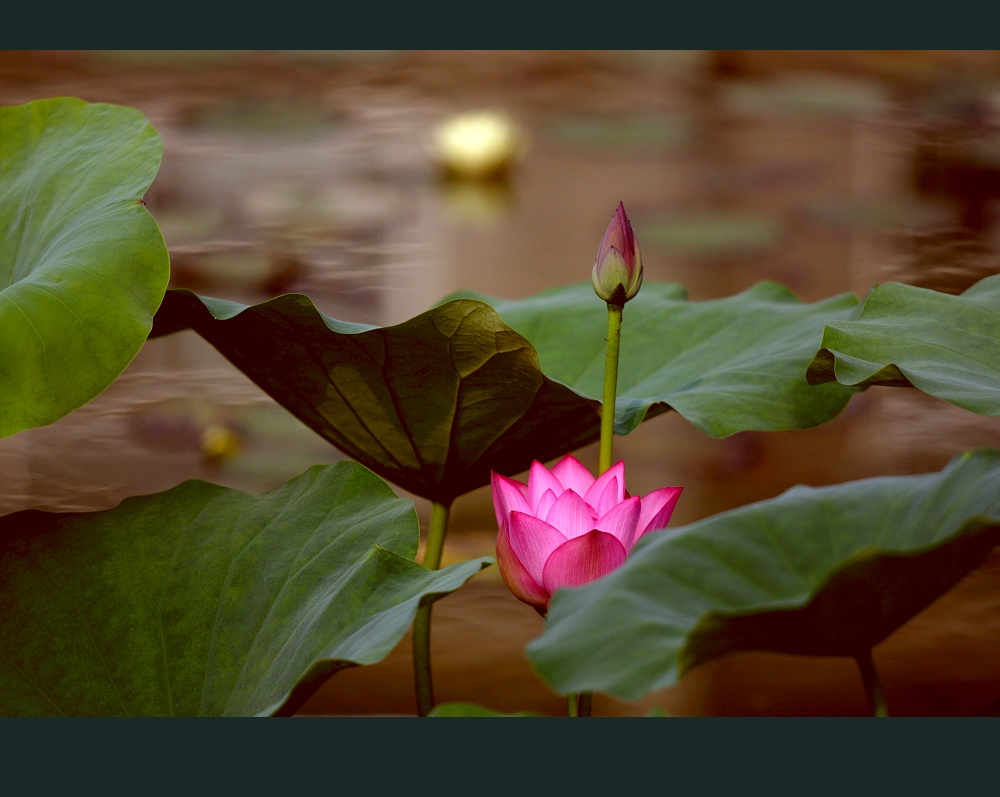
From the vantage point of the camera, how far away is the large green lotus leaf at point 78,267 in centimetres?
56

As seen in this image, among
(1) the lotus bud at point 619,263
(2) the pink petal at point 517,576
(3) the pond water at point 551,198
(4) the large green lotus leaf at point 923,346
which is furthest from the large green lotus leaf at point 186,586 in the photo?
(3) the pond water at point 551,198

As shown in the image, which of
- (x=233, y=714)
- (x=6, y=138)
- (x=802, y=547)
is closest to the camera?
(x=802, y=547)

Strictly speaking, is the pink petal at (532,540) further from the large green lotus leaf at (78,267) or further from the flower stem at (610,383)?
the large green lotus leaf at (78,267)

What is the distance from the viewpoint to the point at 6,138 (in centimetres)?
80

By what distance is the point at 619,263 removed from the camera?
1.79 feet

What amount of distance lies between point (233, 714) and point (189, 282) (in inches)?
42.2

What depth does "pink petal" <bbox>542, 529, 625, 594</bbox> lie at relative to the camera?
48 cm

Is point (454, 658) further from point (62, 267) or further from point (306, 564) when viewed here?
point (62, 267)

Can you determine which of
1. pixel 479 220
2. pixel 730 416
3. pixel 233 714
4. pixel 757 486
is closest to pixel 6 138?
pixel 233 714

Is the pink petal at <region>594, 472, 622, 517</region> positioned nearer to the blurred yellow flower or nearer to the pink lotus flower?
the pink lotus flower

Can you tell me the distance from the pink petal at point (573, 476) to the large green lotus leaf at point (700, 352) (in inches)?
3.9

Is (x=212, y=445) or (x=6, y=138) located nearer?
(x=6, y=138)

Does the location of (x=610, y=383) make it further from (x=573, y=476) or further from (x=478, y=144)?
(x=478, y=144)

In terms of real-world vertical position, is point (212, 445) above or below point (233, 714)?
below
